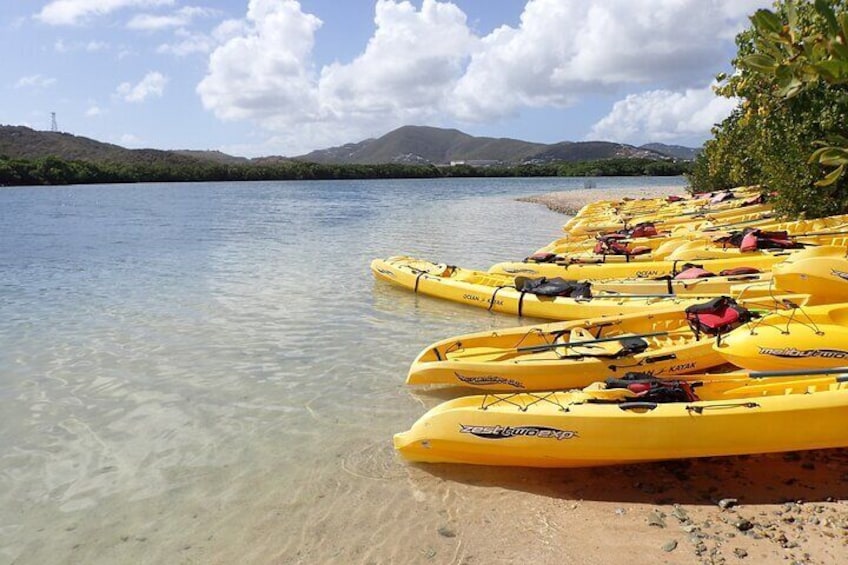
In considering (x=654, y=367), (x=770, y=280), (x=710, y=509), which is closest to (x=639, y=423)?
(x=710, y=509)

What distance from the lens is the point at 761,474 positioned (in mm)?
4867

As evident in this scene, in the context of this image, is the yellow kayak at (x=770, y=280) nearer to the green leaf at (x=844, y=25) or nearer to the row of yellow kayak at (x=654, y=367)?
the row of yellow kayak at (x=654, y=367)

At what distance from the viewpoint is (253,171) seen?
312 ft

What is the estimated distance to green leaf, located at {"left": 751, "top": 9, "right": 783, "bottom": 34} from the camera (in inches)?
86.5

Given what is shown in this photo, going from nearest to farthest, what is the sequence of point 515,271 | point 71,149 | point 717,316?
point 717,316, point 515,271, point 71,149

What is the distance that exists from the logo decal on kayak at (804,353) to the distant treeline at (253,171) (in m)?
82.1

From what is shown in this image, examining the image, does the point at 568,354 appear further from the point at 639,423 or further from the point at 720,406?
the point at 720,406

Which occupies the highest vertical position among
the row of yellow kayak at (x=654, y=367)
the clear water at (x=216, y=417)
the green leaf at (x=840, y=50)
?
the green leaf at (x=840, y=50)

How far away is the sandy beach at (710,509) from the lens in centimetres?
396

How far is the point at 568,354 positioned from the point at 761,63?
15.9 feet

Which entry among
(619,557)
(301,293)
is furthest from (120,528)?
(301,293)

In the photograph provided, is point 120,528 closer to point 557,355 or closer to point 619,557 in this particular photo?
point 619,557

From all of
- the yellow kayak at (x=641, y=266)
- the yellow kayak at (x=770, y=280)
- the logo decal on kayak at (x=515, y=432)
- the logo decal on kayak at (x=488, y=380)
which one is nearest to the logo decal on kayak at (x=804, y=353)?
the yellow kayak at (x=770, y=280)

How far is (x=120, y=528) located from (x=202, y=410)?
213 cm
